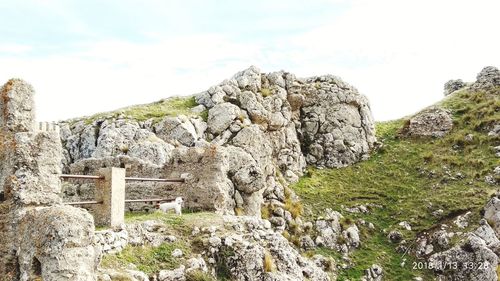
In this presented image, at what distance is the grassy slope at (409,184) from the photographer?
88.3ft

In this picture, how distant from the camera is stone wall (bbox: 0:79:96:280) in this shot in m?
9.95

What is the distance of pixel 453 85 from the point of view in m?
51.5

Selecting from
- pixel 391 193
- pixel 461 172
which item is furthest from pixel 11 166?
pixel 461 172

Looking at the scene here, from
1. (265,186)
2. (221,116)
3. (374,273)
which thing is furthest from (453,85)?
(265,186)

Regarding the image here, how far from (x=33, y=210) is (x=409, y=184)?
25.4 meters

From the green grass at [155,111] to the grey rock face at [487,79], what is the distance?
2356cm

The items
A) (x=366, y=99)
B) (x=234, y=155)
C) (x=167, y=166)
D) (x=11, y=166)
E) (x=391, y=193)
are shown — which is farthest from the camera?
(x=366, y=99)

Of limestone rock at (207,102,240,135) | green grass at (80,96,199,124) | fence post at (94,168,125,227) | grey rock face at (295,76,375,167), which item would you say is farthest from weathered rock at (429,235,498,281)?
green grass at (80,96,199,124)

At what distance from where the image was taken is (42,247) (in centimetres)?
1002

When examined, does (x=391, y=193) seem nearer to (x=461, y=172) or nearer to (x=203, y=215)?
(x=461, y=172)

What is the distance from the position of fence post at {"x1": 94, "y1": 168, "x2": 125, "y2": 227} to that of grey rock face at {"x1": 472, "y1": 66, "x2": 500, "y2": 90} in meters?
35.8

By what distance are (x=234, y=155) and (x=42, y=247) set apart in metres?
12.4

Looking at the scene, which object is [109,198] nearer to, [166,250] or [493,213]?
[166,250]
